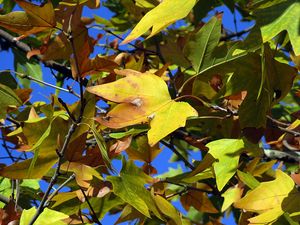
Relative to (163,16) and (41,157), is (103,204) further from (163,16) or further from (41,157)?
(163,16)

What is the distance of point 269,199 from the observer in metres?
1.05

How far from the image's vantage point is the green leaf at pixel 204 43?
1247mm

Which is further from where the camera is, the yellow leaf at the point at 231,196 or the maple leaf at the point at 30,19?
the yellow leaf at the point at 231,196

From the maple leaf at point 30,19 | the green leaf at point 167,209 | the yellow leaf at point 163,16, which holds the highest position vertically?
the yellow leaf at point 163,16

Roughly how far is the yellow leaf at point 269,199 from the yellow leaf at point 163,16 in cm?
34

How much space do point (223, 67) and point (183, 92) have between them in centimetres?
16

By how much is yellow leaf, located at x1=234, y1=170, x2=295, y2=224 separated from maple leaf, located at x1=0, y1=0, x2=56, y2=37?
1.58 ft

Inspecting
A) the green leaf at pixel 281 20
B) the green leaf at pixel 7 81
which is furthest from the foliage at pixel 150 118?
the green leaf at pixel 7 81

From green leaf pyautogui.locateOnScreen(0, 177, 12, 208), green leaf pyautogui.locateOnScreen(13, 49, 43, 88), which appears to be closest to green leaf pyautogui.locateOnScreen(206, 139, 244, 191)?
green leaf pyautogui.locateOnScreen(0, 177, 12, 208)

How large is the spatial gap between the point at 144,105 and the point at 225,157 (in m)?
0.24

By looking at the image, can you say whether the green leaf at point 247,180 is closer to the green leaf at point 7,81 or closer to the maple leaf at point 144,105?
the maple leaf at point 144,105

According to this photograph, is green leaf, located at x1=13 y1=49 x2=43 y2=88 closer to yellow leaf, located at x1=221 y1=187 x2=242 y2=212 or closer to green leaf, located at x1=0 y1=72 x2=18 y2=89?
green leaf, located at x1=0 y1=72 x2=18 y2=89

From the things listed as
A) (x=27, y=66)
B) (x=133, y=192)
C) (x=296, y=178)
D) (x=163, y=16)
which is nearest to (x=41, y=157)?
(x=133, y=192)

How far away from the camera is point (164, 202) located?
1.12 meters
